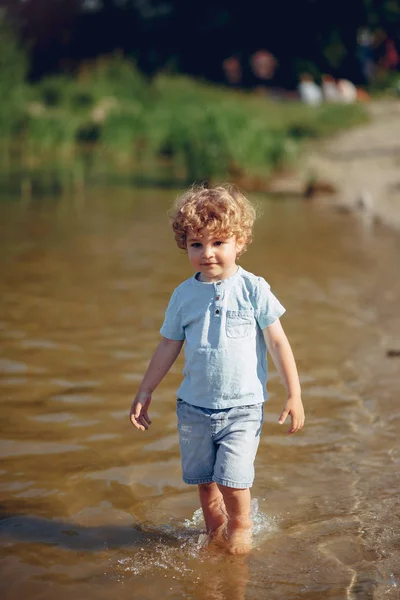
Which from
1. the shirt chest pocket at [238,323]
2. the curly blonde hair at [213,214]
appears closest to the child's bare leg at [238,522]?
the shirt chest pocket at [238,323]

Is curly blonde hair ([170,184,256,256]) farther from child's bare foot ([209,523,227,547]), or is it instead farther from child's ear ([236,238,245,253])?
child's bare foot ([209,523,227,547])

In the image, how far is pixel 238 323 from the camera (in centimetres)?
320

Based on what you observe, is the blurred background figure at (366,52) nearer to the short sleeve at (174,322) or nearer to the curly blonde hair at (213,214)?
the curly blonde hair at (213,214)

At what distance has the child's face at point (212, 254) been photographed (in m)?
3.20

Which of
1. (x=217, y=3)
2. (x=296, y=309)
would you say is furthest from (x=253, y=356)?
(x=217, y=3)

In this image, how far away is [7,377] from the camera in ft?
16.8

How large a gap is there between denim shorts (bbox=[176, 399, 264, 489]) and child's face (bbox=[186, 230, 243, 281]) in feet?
1.58

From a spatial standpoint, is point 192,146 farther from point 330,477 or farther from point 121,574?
point 121,574

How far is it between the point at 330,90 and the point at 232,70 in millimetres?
2998

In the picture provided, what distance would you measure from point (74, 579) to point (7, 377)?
2205mm

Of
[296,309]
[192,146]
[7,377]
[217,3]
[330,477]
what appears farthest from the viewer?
[217,3]

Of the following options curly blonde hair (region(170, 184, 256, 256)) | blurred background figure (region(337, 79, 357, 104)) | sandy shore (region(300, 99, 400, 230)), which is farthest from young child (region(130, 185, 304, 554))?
blurred background figure (region(337, 79, 357, 104))

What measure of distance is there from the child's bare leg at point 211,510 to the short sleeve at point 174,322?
57 cm

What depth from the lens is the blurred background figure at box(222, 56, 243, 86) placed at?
22953 millimetres
